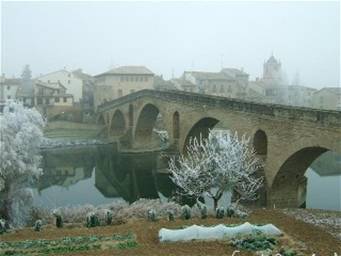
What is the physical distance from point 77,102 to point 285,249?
267ft

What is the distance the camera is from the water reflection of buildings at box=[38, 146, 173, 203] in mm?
40031

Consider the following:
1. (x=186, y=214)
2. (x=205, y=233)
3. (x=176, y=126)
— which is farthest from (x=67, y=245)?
(x=176, y=126)

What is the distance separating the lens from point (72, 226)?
695 inches

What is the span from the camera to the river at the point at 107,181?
3525cm

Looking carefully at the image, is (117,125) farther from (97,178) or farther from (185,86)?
(97,178)

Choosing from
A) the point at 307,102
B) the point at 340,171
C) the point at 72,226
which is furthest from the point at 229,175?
the point at 307,102

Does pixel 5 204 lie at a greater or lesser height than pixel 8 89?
lesser

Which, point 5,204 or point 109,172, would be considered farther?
point 109,172

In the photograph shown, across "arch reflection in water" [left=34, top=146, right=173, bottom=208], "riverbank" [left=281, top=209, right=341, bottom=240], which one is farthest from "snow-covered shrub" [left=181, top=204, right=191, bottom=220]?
"arch reflection in water" [left=34, top=146, right=173, bottom=208]

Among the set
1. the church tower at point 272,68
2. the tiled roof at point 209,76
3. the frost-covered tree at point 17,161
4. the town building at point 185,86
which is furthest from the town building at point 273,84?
the frost-covered tree at point 17,161

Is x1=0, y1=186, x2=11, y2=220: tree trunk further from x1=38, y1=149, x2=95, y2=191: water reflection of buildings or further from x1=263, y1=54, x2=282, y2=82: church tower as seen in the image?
x1=263, y1=54, x2=282, y2=82: church tower

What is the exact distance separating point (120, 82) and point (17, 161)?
212ft

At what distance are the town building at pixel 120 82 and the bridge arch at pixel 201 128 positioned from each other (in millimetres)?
48209

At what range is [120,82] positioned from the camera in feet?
293
